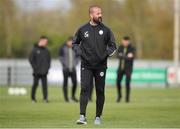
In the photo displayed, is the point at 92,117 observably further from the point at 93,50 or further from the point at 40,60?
the point at 40,60

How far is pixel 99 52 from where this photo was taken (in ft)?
52.9

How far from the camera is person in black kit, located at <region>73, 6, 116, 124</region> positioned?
Answer: 52.9 ft

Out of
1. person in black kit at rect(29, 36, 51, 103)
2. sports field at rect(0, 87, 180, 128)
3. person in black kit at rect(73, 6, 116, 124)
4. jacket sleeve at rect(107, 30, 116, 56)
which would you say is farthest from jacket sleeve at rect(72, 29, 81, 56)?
person in black kit at rect(29, 36, 51, 103)

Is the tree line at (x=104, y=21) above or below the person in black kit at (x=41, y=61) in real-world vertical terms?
above

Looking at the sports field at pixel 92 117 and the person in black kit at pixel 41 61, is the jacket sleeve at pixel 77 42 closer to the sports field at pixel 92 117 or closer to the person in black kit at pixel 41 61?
the sports field at pixel 92 117

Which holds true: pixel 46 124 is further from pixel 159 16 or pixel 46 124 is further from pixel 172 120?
pixel 159 16

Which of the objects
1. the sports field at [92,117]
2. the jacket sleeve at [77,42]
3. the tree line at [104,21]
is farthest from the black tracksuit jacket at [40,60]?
the tree line at [104,21]

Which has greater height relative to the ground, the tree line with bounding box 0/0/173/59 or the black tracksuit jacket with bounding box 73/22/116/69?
the tree line with bounding box 0/0/173/59

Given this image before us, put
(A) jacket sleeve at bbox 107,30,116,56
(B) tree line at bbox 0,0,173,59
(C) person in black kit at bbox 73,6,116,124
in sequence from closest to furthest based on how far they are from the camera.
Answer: (C) person in black kit at bbox 73,6,116,124 → (A) jacket sleeve at bbox 107,30,116,56 → (B) tree line at bbox 0,0,173,59

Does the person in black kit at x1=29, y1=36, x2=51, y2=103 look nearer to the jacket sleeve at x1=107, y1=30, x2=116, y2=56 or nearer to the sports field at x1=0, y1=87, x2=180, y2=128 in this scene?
the sports field at x1=0, y1=87, x2=180, y2=128

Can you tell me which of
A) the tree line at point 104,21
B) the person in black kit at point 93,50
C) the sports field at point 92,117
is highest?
the tree line at point 104,21

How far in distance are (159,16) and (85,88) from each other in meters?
54.7

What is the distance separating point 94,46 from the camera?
16109mm

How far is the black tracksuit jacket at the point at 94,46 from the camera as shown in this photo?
635 inches
